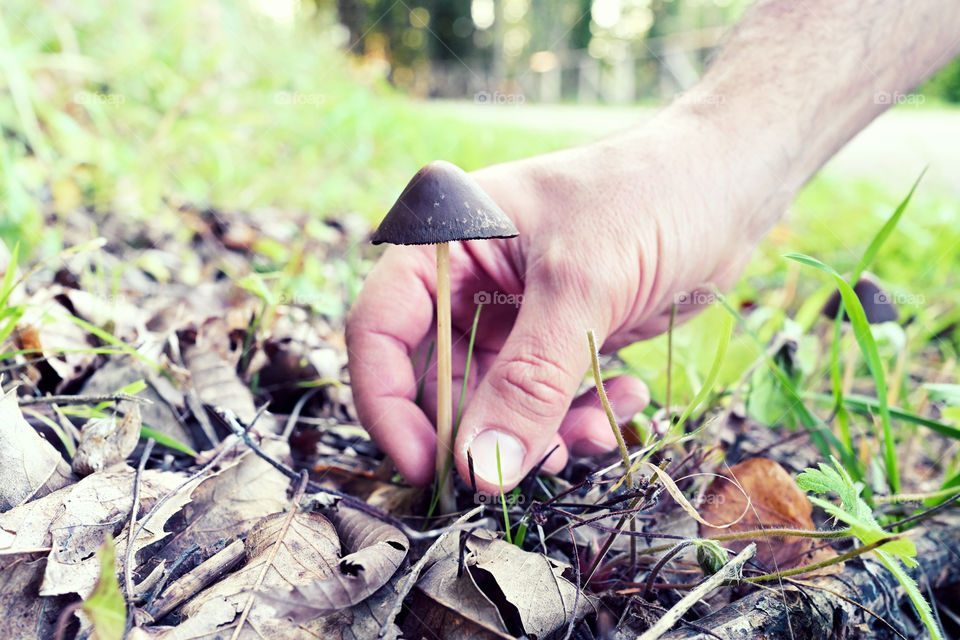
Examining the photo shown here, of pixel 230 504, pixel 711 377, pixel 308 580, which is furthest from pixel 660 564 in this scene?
pixel 230 504

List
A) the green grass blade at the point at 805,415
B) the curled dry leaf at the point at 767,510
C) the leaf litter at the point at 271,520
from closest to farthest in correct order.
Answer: the leaf litter at the point at 271,520, the curled dry leaf at the point at 767,510, the green grass blade at the point at 805,415

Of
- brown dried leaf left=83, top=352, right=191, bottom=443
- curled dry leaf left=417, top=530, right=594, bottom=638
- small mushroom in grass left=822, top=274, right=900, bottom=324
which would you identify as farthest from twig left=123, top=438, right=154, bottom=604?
small mushroom in grass left=822, top=274, right=900, bottom=324

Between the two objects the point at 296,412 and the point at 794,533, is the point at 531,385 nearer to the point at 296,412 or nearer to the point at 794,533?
the point at 794,533

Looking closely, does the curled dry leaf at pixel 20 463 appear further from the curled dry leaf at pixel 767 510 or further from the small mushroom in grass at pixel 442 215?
the curled dry leaf at pixel 767 510

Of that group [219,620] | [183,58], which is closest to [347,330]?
[219,620]

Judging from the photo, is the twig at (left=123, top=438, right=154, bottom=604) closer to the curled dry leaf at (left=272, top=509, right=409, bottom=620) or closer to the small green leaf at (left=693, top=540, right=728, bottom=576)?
the curled dry leaf at (left=272, top=509, right=409, bottom=620)

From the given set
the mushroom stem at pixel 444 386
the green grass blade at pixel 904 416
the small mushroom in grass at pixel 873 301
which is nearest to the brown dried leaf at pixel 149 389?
the mushroom stem at pixel 444 386
